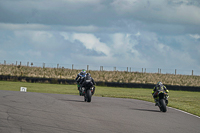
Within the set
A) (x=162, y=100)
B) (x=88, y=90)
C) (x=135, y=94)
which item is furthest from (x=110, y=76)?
(x=162, y=100)

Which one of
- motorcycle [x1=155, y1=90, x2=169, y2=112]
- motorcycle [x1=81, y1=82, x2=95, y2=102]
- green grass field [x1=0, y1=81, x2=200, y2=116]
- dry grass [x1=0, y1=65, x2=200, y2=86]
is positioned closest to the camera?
motorcycle [x1=155, y1=90, x2=169, y2=112]

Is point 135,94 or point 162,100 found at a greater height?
point 162,100

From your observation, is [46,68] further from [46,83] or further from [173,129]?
[173,129]

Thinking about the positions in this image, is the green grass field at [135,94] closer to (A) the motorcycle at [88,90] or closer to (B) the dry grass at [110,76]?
(A) the motorcycle at [88,90]

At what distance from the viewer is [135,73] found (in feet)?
265

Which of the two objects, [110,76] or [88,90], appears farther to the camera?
[110,76]

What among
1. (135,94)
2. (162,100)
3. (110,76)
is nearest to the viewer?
(162,100)

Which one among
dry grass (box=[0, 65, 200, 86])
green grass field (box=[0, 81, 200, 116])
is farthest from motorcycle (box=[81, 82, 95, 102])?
dry grass (box=[0, 65, 200, 86])

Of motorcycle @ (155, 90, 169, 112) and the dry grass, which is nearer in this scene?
motorcycle @ (155, 90, 169, 112)

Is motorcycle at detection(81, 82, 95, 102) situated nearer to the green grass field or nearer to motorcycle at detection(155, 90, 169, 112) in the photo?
motorcycle at detection(155, 90, 169, 112)

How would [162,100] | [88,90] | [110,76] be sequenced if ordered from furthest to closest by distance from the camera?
1. [110,76]
2. [88,90]
3. [162,100]

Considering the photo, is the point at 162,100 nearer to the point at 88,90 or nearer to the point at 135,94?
the point at 88,90

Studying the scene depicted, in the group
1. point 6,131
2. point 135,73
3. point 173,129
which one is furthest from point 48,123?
point 135,73

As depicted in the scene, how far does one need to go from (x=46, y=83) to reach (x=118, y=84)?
347 inches
